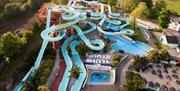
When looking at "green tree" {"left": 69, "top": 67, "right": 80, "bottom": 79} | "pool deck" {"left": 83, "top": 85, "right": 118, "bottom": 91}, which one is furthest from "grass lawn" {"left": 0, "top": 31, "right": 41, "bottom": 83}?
"pool deck" {"left": 83, "top": 85, "right": 118, "bottom": 91}

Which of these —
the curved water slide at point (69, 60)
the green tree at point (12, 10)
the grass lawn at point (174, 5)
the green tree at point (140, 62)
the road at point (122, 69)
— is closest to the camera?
the curved water slide at point (69, 60)

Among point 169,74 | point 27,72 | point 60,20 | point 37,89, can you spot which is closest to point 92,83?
point 37,89

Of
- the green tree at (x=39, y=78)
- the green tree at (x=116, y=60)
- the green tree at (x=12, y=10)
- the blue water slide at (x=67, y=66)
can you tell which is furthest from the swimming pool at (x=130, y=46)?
the green tree at (x=12, y=10)

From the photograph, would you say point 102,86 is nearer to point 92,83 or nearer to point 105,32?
point 92,83

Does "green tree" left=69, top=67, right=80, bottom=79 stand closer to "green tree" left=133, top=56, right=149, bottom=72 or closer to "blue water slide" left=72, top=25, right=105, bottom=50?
"blue water slide" left=72, top=25, right=105, bottom=50

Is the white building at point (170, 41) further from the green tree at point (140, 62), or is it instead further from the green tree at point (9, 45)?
the green tree at point (9, 45)

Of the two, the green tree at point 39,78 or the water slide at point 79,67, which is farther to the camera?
the water slide at point 79,67
